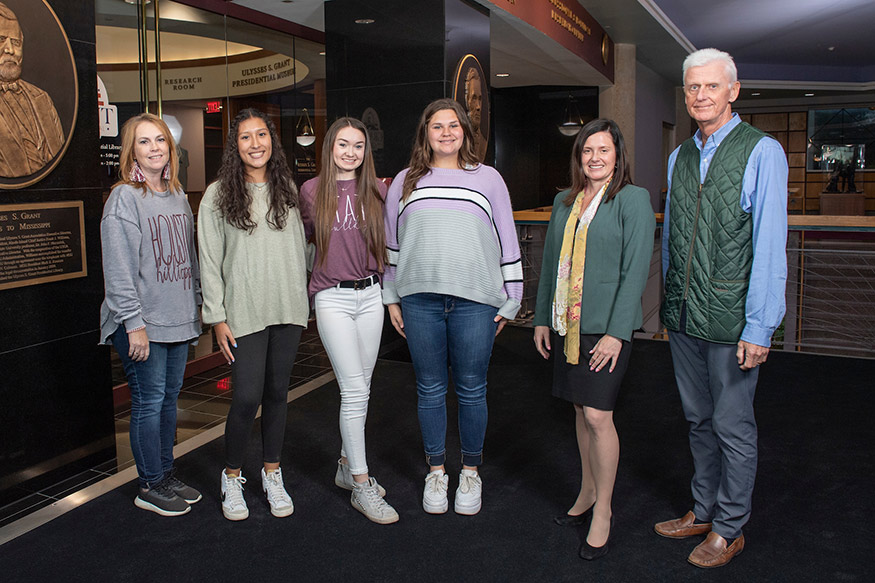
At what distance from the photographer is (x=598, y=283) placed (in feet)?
7.22

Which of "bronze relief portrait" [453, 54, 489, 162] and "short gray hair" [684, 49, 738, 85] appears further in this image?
"bronze relief portrait" [453, 54, 489, 162]

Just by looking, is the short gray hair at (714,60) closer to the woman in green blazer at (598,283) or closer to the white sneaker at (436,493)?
the woman in green blazer at (598,283)

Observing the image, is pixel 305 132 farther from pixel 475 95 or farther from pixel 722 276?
pixel 722 276

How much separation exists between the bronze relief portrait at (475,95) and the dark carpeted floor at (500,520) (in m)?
2.19

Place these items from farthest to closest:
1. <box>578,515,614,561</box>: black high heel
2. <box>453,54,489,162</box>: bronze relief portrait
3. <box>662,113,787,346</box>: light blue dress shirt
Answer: <box>453,54,489,162</box>: bronze relief portrait, <box>578,515,614,561</box>: black high heel, <box>662,113,787,346</box>: light blue dress shirt

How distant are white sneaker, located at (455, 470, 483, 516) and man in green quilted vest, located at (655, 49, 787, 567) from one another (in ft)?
2.52

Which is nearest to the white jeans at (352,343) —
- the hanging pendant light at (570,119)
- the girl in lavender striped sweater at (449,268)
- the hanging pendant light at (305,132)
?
the girl in lavender striped sweater at (449,268)

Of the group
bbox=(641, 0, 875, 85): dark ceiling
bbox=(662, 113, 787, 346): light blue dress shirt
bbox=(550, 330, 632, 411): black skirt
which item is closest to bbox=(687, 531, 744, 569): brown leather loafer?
bbox=(550, 330, 632, 411): black skirt

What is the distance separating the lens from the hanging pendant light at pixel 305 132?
250 inches

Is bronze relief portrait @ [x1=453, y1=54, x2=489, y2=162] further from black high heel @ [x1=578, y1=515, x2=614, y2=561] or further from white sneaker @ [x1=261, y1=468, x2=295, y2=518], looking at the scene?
black high heel @ [x1=578, y1=515, x2=614, y2=561]

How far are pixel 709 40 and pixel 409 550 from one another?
35.2 ft

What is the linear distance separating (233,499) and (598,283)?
60.7 inches

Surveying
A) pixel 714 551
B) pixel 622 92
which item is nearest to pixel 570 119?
pixel 622 92

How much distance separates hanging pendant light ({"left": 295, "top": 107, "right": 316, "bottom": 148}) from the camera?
20.9 feet
